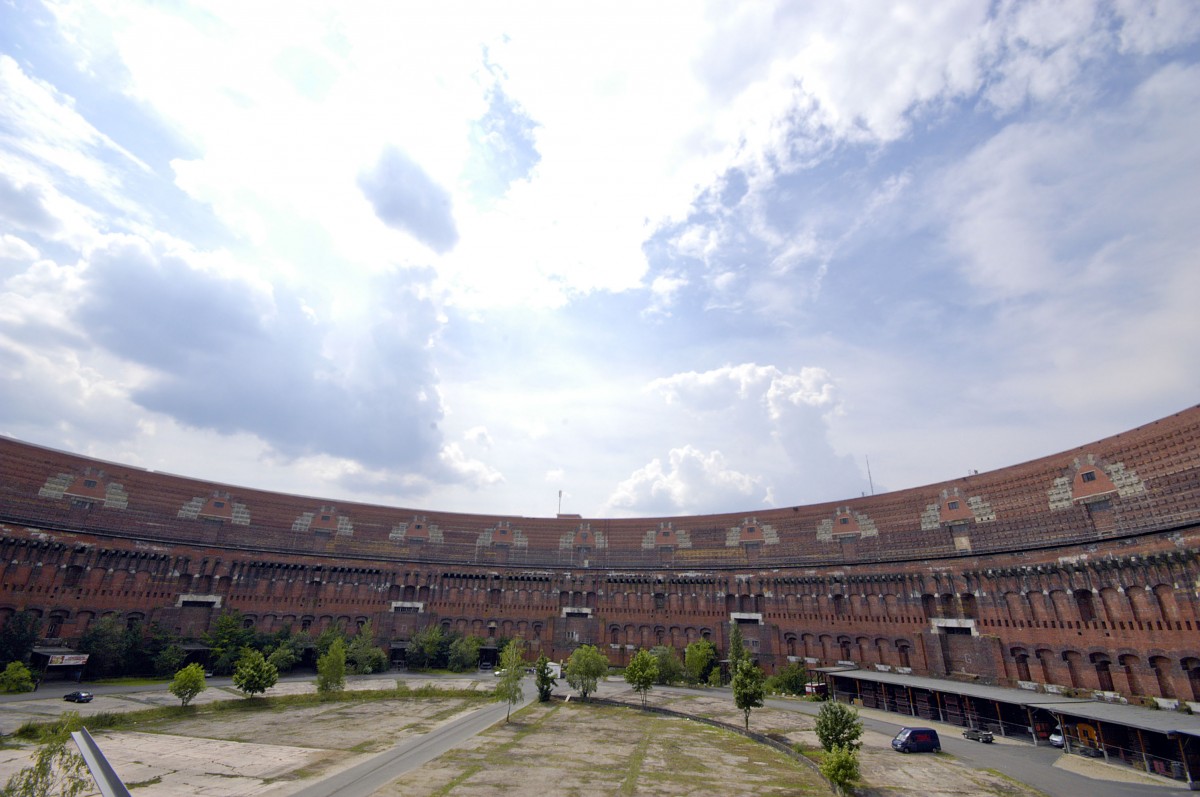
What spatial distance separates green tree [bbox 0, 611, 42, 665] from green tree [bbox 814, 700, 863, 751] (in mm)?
62531

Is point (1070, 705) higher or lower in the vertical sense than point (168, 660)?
higher

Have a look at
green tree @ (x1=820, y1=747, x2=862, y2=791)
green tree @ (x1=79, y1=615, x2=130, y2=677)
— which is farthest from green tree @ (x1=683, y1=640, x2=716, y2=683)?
green tree @ (x1=79, y1=615, x2=130, y2=677)

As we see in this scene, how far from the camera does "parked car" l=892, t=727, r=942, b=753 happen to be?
1258 inches

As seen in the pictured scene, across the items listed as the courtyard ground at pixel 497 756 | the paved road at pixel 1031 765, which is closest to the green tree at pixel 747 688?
the courtyard ground at pixel 497 756

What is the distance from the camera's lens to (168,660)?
52219 mm

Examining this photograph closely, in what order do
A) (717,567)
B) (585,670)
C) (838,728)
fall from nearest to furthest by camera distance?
1. (838,728)
2. (585,670)
3. (717,567)

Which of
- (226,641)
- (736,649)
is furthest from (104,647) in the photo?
(736,649)

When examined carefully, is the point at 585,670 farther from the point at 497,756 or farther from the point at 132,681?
the point at 132,681

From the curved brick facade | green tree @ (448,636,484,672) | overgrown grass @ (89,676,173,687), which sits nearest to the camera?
the curved brick facade

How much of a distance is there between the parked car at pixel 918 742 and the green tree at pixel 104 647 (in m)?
65.1

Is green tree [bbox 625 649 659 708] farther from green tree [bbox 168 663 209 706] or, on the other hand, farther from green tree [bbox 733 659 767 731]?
green tree [bbox 168 663 209 706]

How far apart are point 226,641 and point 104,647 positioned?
9.96 m

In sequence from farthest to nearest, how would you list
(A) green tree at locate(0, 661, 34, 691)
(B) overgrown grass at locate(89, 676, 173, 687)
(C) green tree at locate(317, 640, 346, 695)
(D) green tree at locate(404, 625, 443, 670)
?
1. (D) green tree at locate(404, 625, 443, 670)
2. (B) overgrown grass at locate(89, 676, 173, 687)
3. (C) green tree at locate(317, 640, 346, 695)
4. (A) green tree at locate(0, 661, 34, 691)

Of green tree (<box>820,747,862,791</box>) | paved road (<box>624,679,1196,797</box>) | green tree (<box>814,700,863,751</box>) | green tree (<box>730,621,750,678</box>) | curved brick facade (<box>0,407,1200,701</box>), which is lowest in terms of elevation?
paved road (<box>624,679,1196,797</box>)
